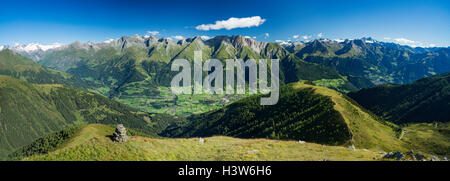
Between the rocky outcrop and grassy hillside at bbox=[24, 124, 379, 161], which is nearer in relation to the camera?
grassy hillside at bbox=[24, 124, 379, 161]

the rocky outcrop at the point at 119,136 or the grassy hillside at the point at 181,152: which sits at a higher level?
the rocky outcrop at the point at 119,136

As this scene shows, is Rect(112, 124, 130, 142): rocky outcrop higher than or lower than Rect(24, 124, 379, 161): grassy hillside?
higher

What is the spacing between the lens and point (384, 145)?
138000mm

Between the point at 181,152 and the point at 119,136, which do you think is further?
the point at 119,136

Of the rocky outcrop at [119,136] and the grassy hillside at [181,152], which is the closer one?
the grassy hillside at [181,152]

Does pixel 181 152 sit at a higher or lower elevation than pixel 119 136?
lower

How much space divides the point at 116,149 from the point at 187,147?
16612mm
